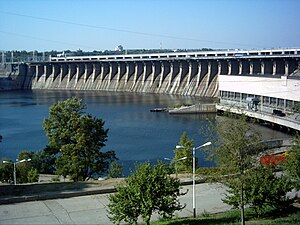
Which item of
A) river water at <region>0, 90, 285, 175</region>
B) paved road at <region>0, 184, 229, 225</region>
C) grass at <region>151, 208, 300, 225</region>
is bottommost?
river water at <region>0, 90, 285, 175</region>

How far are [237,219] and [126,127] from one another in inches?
798

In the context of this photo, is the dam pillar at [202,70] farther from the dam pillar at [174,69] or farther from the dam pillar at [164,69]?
the dam pillar at [164,69]

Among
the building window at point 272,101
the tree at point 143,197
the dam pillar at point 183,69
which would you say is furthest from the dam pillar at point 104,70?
the tree at point 143,197

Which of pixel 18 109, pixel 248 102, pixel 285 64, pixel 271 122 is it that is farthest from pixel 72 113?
pixel 285 64

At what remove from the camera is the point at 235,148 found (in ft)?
23.4

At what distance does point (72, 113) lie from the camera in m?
13.6

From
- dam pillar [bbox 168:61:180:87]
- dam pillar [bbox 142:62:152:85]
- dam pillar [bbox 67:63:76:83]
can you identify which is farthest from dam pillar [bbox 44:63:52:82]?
dam pillar [bbox 168:61:180:87]

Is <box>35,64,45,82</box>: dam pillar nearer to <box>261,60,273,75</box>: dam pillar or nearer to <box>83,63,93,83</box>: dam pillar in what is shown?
<box>83,63,93,83</box>: dam pillar

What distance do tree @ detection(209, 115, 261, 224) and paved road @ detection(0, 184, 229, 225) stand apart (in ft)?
7.25

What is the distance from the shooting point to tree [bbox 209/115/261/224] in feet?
23.5

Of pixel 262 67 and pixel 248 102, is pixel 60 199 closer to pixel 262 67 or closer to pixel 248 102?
pixel 248 102

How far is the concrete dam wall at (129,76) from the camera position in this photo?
50.1 meters

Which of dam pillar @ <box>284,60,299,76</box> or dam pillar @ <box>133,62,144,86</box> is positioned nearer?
dam pillar @ <box>284,60,299,76</box>

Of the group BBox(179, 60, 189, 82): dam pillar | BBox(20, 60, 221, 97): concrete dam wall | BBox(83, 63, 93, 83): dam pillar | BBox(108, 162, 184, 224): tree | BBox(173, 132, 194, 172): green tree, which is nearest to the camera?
BBox(108, 162, 184, 224): tree
